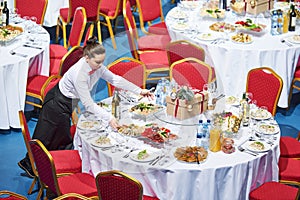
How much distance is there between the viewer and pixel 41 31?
7895 mm

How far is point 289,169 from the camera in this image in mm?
5680

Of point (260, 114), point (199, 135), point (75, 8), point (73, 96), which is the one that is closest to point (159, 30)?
point (75, 8)

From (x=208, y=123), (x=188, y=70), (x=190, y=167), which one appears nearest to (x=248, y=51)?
(x=188, y=70)

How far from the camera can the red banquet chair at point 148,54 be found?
7.68m

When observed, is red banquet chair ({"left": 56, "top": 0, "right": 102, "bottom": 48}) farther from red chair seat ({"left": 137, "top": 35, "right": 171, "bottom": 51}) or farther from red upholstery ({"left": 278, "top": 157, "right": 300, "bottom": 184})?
red upholstery ({"left": 278, "top": 157, "right": 300, "bottom": 184})

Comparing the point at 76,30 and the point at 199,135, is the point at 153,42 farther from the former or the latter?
the point at 199,135

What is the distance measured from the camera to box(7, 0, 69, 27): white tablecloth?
373 inches

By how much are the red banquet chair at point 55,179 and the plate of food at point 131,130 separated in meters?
0.48

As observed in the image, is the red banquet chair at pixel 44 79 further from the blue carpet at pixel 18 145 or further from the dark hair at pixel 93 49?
the dark hair at pixel 93 49

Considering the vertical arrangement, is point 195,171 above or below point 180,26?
below

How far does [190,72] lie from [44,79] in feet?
5.73

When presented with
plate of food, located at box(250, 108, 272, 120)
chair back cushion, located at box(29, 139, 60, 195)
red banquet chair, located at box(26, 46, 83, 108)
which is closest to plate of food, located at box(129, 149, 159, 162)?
chair back cushion, located at box(29, 139, 60, 195)

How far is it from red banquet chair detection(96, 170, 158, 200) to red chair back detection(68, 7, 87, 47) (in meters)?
3.27

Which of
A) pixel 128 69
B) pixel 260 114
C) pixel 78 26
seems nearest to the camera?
pixel 260 114
